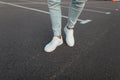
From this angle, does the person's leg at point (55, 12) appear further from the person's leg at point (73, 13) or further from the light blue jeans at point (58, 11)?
the person's leg at point (73, 13)

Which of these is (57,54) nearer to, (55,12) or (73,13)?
(55,12)

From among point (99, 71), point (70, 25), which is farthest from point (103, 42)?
point (99, 71)

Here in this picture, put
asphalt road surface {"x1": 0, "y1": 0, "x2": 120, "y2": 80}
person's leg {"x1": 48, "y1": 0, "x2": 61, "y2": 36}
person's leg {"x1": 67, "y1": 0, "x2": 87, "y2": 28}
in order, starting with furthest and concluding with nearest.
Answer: person's leg {"x1": 67, "y1": 0, "x2": 87, "y2": 28} → person's leg {"x1": 48, "y1": 0, "x2": 61, "y2": 36} → asphalt road surface {"x1": 0, "y1": 0, "x2": 120, "y2": 80}

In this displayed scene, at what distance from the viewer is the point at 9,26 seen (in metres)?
4.25

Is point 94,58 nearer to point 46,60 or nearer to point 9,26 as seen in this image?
point 46,60

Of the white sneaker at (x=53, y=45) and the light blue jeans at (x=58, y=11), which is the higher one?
the light blue jeans at (x=58, y=11)

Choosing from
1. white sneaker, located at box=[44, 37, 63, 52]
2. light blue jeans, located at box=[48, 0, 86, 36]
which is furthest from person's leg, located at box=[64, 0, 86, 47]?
white sneaker, located at box=[44, 37, 63, 52]

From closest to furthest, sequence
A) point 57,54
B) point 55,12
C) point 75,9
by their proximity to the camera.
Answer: point 57,54, point 55,12, point 75,9

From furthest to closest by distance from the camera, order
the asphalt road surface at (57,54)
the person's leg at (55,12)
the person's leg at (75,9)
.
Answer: the person's leg at (75,9) < the person's leg at (55,12) < the asphalt road surface at (57,54)

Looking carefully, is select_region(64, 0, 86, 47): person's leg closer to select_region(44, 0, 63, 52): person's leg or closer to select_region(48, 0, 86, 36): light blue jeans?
select_region(48, 0, 86, 36): light blue jeans

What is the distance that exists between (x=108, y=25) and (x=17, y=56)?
247cm

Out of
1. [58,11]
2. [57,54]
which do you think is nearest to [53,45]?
[57,54]

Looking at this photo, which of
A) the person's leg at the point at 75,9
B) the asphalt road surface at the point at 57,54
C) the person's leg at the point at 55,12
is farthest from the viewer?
the person's leg at the point at 75,9

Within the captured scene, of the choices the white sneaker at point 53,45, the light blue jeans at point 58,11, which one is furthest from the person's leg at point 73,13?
the white sneaker at point 53,45
